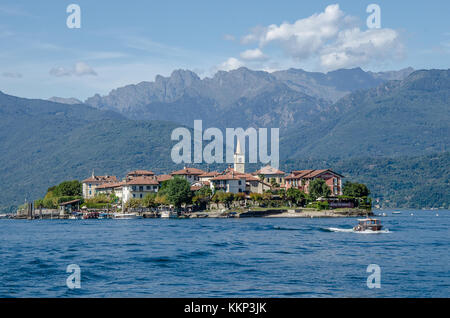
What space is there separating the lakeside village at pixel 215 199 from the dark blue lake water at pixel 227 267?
62.5 m

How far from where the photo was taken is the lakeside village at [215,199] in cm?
12250

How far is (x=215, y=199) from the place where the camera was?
128375 millimetres

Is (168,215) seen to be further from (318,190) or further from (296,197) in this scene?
(318,190)

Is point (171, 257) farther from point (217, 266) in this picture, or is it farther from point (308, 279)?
point (308, 279)

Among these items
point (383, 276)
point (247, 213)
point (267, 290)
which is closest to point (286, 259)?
point (383, 276)

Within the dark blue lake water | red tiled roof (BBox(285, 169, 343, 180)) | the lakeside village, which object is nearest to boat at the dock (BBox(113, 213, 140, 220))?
the lakeside village

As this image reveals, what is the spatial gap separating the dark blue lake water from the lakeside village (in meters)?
62.5

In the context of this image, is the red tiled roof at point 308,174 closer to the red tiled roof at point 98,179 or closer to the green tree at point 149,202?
the green tree at point 149,202

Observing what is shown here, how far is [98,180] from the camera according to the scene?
177000mm

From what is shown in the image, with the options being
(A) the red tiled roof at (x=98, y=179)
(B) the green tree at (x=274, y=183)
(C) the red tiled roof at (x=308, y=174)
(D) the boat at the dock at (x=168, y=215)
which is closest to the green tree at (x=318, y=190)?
(C) the red tiled roof at (x=308, y=174)

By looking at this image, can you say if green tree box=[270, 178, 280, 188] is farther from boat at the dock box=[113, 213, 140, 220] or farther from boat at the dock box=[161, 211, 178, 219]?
boat at the dock box=[113, 213, 140, 220]

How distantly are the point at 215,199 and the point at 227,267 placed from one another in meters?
90.5
